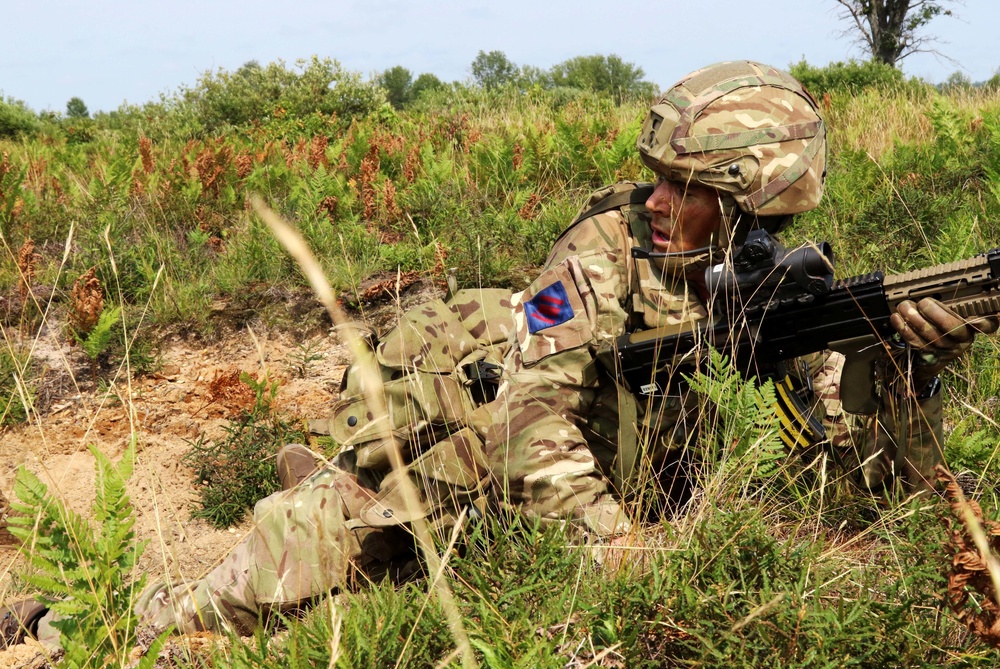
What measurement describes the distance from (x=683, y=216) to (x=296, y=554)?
6.32 feet

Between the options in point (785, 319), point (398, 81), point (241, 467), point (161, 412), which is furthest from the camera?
point (398, 81)

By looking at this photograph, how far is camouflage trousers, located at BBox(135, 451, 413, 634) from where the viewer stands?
10.7 ft

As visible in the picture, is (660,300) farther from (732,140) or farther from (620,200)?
(732,140)

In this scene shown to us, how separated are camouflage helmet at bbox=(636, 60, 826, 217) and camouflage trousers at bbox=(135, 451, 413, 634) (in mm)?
1665

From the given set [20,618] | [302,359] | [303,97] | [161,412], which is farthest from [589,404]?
[303,97]

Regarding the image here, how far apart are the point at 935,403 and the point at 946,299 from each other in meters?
0.48

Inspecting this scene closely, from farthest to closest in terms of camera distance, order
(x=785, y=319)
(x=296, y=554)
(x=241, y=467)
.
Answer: (x=241, y=467)
(x=296, y=554)
(x=785, y=319)

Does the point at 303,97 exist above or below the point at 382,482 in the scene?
above

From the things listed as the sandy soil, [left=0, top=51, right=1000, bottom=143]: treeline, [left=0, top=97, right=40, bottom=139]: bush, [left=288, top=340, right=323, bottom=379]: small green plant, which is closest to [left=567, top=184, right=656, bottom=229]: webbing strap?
the sandy soil

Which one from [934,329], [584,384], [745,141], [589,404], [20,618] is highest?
[745,141]

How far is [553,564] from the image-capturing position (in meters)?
2.34

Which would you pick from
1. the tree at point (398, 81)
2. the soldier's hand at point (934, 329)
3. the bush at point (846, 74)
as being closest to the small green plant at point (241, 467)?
the soldier's hand at point (934, 329)

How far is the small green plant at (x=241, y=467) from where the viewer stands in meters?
4.26

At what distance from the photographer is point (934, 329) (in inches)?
97.9
